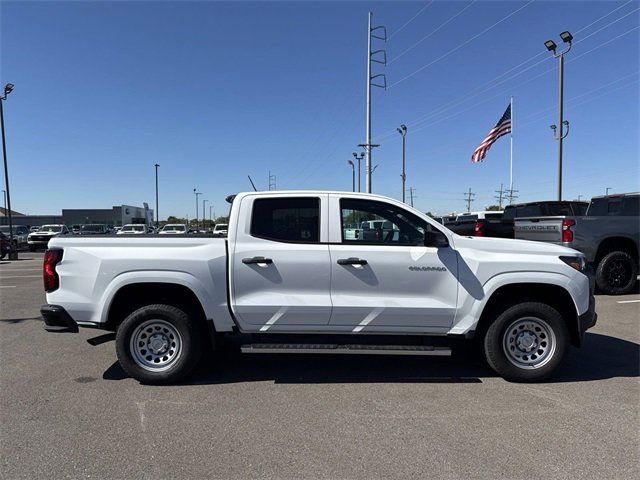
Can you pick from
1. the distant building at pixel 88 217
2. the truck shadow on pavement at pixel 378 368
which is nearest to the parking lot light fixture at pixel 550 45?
the truck shadow on pavement at pixel 378 368

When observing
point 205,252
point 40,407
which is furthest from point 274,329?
point 40,407

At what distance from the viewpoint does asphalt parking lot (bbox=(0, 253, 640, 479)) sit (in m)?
3.25

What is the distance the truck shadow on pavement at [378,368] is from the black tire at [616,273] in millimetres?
4343

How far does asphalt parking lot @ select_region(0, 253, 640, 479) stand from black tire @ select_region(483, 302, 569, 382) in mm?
177

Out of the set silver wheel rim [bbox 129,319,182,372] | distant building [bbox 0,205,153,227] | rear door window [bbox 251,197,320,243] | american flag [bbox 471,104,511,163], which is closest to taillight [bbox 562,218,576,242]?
rear door window [bbox 251,197,320,243]

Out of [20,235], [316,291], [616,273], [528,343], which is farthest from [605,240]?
[20,235]

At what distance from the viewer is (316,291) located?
4727 mm

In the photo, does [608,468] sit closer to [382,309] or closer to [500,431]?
[500,431]

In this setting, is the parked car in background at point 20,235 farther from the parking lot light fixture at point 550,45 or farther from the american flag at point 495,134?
the parking lot light fixture at point 550,45

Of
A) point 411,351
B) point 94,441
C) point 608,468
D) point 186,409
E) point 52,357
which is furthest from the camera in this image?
point 52,357

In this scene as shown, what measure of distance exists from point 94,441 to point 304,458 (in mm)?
1637

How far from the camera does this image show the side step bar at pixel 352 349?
467cm

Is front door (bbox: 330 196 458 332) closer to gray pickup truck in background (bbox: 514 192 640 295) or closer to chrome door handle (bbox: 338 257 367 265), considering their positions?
chrome door handle (bbox: 338 257 367 265)

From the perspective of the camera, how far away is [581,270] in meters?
4.84
